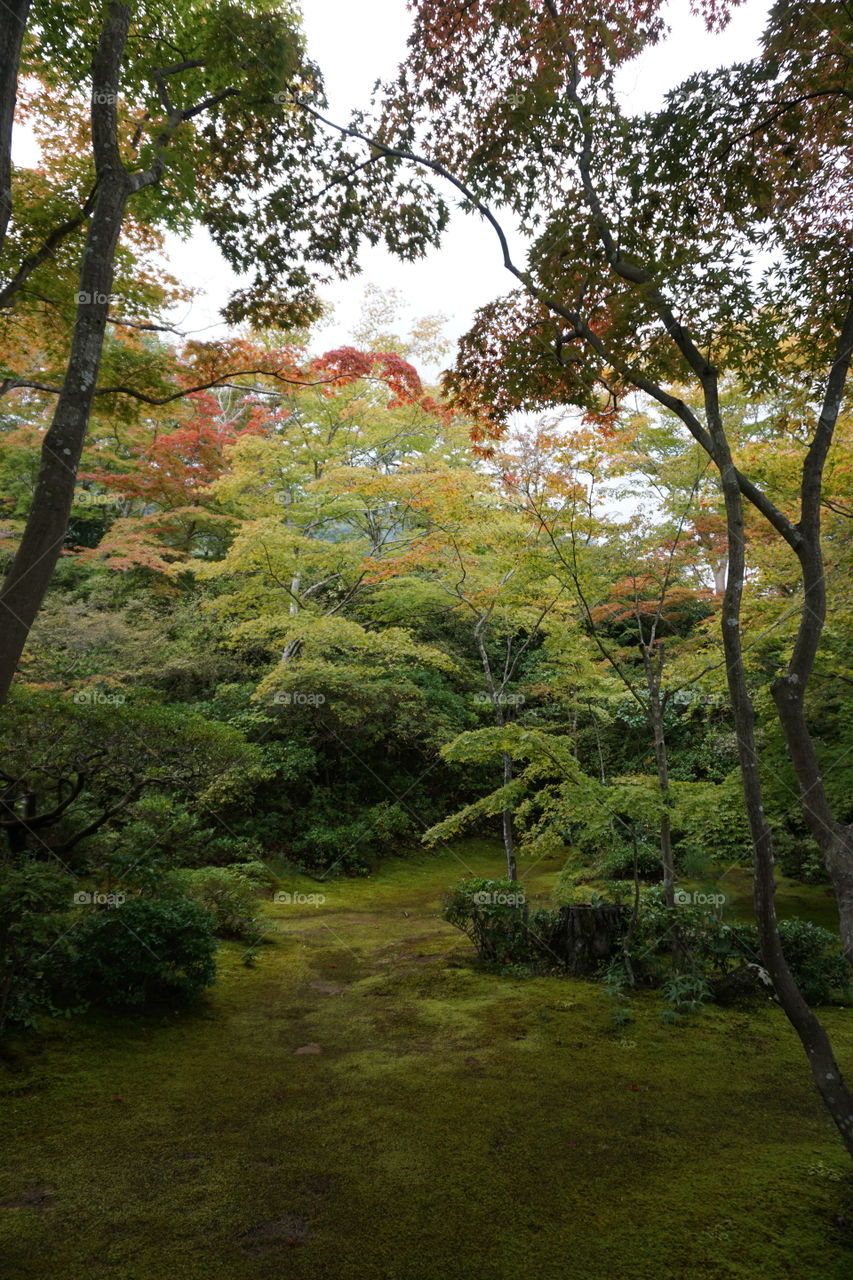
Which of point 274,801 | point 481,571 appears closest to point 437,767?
point 274,801

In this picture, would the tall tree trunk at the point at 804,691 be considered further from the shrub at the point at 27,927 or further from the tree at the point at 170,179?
the shrub at the point at 27,927

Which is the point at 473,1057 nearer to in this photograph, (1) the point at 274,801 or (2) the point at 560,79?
(2) the point at 560,79

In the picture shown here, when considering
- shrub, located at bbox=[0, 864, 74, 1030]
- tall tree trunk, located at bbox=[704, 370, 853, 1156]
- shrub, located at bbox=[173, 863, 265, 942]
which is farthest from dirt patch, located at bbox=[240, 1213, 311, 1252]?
shrub, located at bbox=[173, 863, 265, 942]

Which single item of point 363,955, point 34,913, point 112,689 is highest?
point 112,689

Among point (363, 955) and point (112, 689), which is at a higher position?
point (112, 689)

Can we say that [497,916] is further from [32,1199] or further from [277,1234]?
[32,1199]

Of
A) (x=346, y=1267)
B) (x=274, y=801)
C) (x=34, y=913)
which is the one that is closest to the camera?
(x=346, y=1267)

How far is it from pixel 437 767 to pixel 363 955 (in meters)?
7.10

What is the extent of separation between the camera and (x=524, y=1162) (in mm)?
2818

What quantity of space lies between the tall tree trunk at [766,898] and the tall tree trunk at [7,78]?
3.47 meters

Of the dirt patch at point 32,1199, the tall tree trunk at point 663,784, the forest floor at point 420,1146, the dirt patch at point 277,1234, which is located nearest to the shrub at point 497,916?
the forest floor at point 420,1146

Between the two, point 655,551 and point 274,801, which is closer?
point 655,551

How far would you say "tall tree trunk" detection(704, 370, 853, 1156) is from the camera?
247 centimetres

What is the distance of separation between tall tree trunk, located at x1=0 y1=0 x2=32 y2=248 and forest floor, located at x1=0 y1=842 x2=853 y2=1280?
408cm
